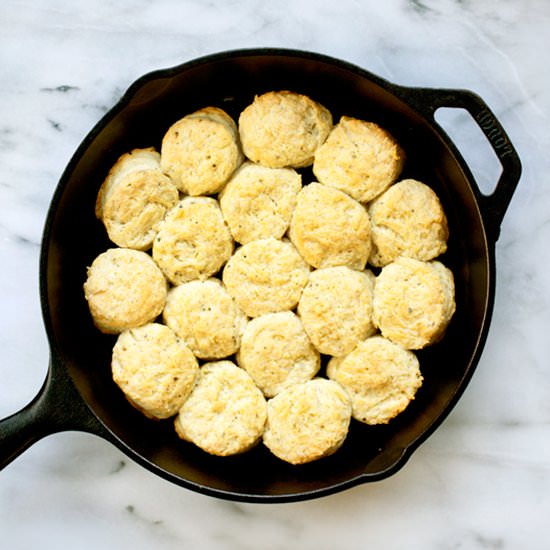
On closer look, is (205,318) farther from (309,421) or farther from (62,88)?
(62,88)

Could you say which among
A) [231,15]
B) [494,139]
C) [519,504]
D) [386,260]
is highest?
[494,139]

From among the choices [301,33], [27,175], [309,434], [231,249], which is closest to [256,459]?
[309,434]

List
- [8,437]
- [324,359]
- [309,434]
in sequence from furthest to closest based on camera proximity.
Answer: [324,359]
[309,434]
[8,437]

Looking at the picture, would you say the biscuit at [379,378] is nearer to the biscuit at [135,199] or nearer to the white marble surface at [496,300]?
the white marble surface at [496,300]

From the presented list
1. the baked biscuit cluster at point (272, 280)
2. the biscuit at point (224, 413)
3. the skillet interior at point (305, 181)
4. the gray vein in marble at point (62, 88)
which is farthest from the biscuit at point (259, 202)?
the gray vein in marble at point (62, 88)

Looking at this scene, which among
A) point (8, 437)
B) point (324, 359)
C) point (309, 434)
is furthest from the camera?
point (324, 359)

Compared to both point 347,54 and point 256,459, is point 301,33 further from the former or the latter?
point 256,459

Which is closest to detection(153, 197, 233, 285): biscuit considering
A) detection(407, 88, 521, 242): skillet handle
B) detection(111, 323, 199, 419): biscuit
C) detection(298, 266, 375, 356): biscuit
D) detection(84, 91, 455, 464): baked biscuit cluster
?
detection(84, 91, 455, 464): baked biscuit cluster

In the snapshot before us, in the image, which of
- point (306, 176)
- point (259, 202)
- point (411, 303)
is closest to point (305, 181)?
point (306, 176)
